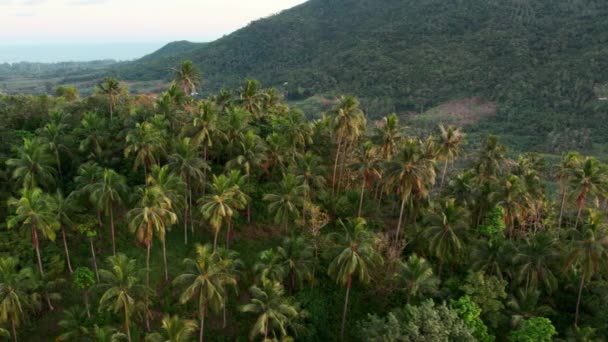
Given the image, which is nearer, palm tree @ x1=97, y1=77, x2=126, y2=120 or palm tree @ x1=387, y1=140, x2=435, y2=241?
palm tree @ x1=387, y1=140, x2=435, y2=241

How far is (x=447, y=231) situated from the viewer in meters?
53.8

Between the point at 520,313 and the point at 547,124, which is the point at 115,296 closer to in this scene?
A: the point at 520,313

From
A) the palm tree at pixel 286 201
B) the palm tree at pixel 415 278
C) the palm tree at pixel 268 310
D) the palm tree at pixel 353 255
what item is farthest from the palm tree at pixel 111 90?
the palm tree at pixel 415 278

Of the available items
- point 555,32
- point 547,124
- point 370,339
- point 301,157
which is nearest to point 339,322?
point 370,339

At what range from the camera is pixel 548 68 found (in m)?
169

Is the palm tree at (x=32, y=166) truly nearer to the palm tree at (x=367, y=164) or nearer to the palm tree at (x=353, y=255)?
the palm tree at (x=353, y=255)

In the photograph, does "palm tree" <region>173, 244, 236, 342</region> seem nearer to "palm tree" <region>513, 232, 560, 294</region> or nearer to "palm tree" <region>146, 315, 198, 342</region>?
"palm tree" <region>146, 315, 198, 342</region>

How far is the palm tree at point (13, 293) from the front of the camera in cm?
4275

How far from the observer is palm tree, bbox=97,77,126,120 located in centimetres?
7996

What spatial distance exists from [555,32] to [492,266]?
166 m

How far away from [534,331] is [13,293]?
5048 centimetres

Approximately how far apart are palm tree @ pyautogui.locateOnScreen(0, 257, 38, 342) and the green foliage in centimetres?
4871

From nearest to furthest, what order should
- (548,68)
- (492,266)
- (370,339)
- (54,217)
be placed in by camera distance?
(370,339), (54,217), (492,266), (548,68)

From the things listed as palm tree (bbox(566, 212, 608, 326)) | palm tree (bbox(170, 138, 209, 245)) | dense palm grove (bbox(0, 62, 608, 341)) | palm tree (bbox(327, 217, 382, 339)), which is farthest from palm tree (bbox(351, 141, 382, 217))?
palm tree (bbox(566, 212, 608, 326))
